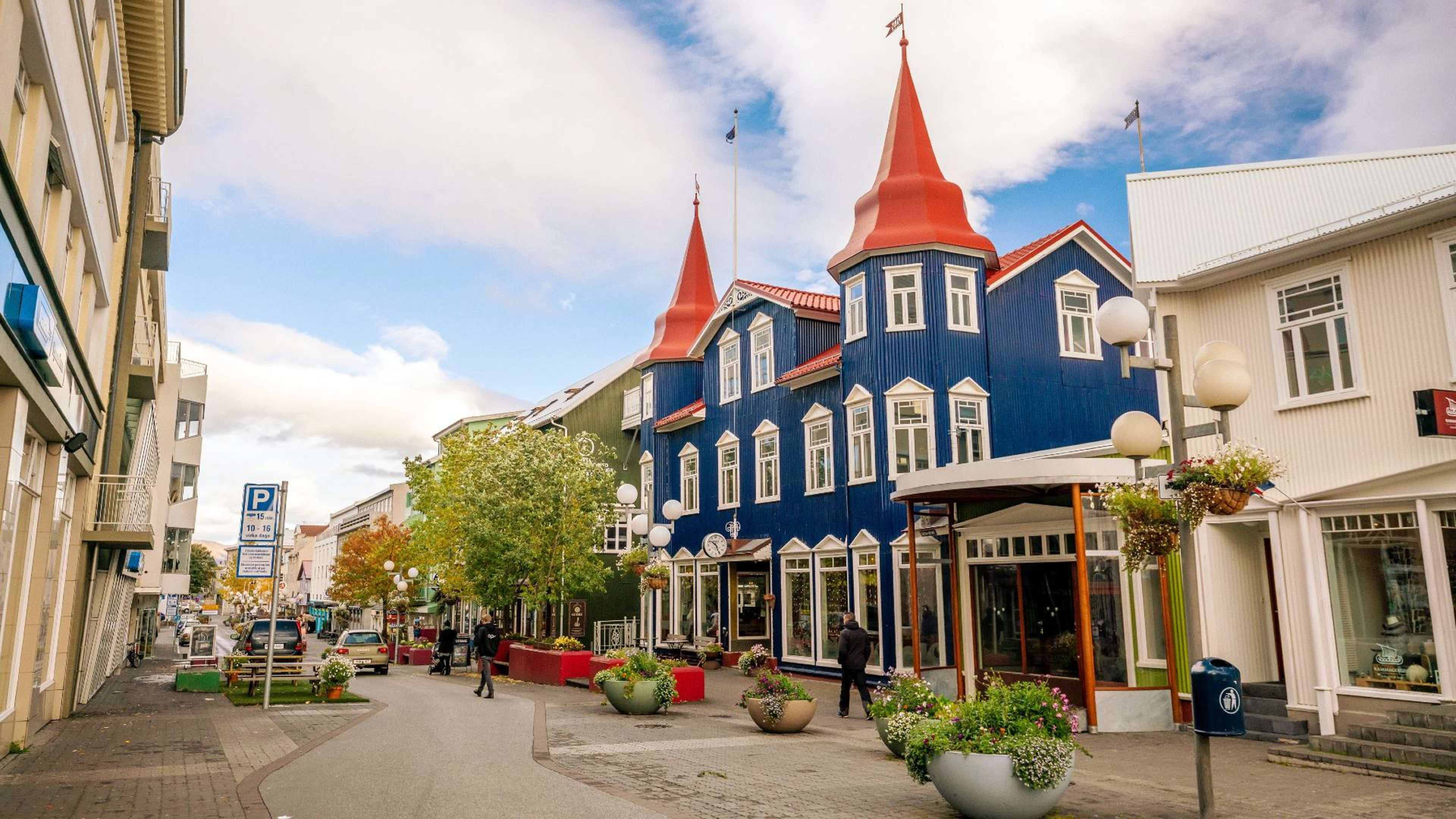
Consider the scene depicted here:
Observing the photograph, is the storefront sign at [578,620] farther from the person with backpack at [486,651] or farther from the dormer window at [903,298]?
the dormer window at [903,298]

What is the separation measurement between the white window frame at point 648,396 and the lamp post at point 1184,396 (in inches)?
1040

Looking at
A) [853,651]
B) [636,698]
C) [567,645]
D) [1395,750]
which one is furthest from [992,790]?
[567,645]

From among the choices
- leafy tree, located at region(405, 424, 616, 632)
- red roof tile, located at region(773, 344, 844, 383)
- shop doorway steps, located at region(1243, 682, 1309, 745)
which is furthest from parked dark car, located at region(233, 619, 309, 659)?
shop doorway steps, located at region(1243, 682, 1309, 745)

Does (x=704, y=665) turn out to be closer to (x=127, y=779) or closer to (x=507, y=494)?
(x=507, y=494)

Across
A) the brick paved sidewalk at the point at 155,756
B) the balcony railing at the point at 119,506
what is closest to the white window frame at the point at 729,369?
the brick paved sidewalk at the point at 155,756

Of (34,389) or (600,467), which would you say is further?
(600,467)

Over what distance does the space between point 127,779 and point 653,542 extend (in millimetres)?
10042

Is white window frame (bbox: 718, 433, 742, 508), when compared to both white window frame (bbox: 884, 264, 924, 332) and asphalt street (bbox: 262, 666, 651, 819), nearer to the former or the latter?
white window frame (bbox: 884, 264, 924, 332)

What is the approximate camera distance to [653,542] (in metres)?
19.2

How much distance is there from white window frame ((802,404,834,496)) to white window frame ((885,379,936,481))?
2247mm

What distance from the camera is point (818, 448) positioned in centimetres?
2542

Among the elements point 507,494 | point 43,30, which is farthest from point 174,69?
point 507,494

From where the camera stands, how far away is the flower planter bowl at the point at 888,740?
1162cm

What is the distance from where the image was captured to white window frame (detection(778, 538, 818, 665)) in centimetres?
2484
